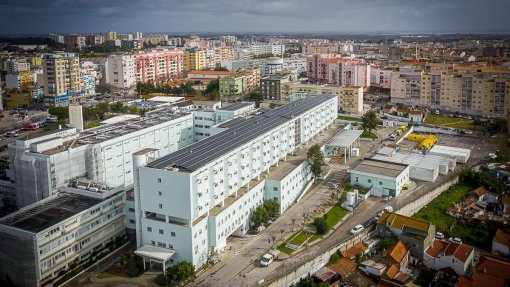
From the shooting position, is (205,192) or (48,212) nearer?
(205,192)

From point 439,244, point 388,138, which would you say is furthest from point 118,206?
point 388,138

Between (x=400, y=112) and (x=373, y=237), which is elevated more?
(x=400, y=112)

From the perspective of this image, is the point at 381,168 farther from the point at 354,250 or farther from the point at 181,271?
the point at 181,271

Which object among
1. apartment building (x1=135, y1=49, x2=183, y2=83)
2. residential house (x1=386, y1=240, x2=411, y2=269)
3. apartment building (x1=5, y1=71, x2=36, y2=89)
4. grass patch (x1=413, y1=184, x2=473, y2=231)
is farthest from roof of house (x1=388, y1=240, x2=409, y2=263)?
apartment building (x1=5, y1=71, x2=36, y2=89)

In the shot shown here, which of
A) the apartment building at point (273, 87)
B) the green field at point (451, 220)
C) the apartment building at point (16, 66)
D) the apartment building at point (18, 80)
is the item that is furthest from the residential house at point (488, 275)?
the apartment building at point (16, 66)

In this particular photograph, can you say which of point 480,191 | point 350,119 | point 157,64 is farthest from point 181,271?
point 157,64

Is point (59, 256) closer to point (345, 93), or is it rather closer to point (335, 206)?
point (335, 206)

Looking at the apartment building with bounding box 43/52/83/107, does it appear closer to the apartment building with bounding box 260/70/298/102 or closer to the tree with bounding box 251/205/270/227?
the apartment building with bounding box 260/70/298/102
